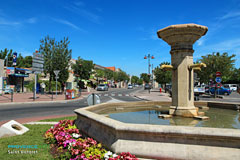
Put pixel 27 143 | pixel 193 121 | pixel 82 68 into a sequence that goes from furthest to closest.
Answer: pixel 82 68 → pixel 193 121 → pixel 27 143

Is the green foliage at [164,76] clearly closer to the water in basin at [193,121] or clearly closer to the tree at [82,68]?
the tree at [82,68]

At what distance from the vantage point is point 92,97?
7965 mm

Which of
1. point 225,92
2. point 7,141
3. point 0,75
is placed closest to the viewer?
point 7,141

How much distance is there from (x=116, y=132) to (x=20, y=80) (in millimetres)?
36627

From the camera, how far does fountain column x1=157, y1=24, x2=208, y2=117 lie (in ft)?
19.8

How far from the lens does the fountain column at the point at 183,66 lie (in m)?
6.03

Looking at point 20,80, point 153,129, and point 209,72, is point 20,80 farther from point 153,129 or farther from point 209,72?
point 153,129

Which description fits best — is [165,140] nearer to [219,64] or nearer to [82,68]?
[219,64]

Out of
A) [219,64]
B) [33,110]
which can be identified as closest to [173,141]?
[33,110]

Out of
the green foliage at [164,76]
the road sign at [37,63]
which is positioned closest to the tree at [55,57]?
the road sign at [37,63]

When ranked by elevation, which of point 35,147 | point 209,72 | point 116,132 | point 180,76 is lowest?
point 35,147

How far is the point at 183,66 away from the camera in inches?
242

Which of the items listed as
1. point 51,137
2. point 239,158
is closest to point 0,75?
point 51,137

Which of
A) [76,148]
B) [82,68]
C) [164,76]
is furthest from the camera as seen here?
[82,68]
